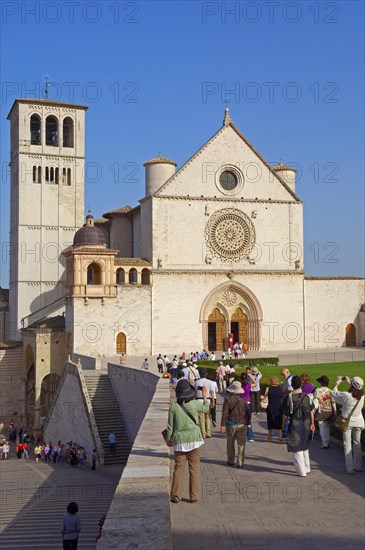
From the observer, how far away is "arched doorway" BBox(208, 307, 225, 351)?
149ft

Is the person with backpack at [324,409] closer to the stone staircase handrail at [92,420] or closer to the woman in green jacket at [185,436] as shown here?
the woman in green jacket at [185,436]

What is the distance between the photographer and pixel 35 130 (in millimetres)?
53219

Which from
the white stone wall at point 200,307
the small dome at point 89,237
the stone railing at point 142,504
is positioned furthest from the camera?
the white stone wall at point 200,307

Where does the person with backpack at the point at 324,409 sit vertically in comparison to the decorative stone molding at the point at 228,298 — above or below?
below

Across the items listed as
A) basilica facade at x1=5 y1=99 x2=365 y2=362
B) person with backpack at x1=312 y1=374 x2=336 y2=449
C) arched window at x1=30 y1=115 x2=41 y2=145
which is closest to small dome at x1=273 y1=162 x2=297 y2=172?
basilica facade at x1=5 y1=99 x2=365 y2=362

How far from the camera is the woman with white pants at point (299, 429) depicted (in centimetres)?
1030

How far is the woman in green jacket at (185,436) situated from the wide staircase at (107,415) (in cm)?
2109

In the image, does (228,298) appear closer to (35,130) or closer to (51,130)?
(51,130)

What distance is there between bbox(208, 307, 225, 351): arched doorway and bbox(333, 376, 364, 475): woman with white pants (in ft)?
113

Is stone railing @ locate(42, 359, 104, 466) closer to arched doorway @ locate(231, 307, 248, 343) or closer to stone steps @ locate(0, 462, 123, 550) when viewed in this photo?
stone steps @ locate(0, 462, 123, 550)

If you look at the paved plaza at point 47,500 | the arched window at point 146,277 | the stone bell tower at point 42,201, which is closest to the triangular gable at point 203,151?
the arched window at point 146,277

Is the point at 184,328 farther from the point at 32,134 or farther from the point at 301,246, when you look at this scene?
the point at 32,134

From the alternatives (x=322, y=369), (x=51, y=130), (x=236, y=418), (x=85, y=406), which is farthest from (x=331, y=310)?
(x=236, y=418)

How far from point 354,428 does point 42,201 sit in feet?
143
